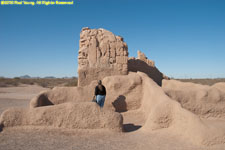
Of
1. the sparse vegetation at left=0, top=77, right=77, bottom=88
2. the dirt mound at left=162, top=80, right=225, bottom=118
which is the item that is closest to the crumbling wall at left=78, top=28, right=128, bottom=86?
the dirt mound at left=162, top=80, right=225, bottom=118

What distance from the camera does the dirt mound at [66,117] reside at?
494 centimetres

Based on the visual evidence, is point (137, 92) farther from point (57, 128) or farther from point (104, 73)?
point (57, 128)

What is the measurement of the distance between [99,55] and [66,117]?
393cm

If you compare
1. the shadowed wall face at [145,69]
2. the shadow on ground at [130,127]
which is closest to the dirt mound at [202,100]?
the shadow on ground at [130,127]

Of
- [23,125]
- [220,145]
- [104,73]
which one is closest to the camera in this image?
[220,145]

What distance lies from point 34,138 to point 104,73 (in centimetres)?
442

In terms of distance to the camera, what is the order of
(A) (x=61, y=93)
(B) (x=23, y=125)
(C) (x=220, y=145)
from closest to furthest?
(C) (x=220, y=145) < (B) (x=23, y=125) < (A) (x=61, y=93)

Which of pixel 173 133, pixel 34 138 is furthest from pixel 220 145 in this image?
pixel 34 138

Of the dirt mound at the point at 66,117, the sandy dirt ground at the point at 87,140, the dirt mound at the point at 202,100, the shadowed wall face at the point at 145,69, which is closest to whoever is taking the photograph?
the sandy dirt ground at the point at 87,140

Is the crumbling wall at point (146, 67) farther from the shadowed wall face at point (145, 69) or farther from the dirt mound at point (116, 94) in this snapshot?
the dirt mound at point (116, 94)

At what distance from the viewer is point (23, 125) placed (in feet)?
16.1

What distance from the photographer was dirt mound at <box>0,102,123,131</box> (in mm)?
4938

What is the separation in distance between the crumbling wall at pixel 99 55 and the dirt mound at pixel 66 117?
292 centimetres

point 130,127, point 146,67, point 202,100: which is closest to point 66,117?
point 130,127
